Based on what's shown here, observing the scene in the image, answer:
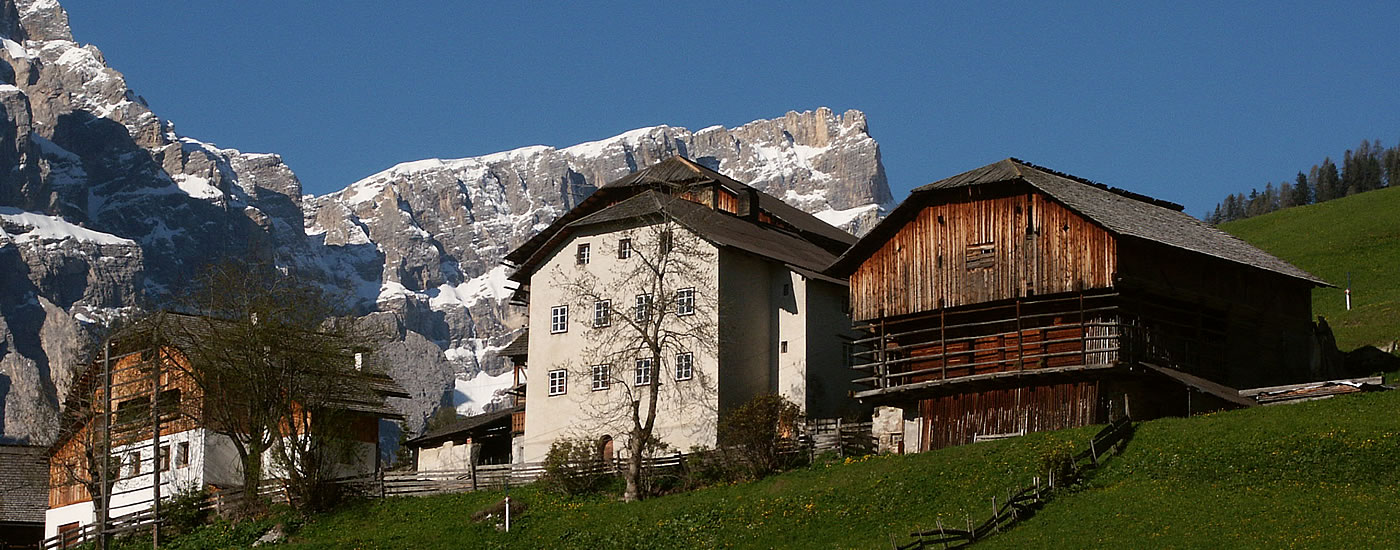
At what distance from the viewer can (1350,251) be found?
90375 mm

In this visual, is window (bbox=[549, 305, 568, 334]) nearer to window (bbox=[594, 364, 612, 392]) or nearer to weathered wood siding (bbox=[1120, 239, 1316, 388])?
window (bbox=[594, 364, 612, 392])

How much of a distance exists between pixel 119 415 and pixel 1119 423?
139 ft

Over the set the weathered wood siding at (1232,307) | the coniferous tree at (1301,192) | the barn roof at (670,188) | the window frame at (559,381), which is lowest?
the window frame at (559,381)

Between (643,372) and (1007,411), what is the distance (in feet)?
58.8

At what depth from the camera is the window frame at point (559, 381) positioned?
6856 centimetres

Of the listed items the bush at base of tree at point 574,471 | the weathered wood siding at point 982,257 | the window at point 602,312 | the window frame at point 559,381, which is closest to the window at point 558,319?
Result: the window at point 602,312

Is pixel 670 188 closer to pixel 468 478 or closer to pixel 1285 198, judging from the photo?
pixel 468 478

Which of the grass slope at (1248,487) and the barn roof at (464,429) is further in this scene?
the barn roof at (464,429)

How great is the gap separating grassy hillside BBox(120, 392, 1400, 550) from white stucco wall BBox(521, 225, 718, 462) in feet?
31.7

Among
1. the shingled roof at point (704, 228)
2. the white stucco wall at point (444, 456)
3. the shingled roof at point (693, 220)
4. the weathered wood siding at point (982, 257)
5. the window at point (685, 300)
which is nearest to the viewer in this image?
the weathered wood siding at point (982, 257)

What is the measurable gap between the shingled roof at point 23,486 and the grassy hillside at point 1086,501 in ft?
104

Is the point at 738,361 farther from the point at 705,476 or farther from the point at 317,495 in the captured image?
the point at 317,495

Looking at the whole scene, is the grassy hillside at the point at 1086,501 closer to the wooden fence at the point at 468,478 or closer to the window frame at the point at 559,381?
the wooden fence at the point at 468,478

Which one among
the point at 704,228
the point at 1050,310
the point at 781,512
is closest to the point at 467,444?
the point at 704,228
